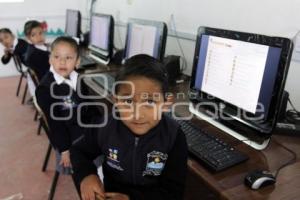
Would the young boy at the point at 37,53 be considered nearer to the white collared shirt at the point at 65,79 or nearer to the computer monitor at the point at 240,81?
the white collared shirt at the point at 65,79

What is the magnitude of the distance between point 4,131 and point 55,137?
1634 mm

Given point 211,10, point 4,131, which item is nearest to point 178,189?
point 211,10

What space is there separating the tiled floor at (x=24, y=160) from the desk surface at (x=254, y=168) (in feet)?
4.09

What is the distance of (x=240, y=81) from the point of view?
1114 millimetres

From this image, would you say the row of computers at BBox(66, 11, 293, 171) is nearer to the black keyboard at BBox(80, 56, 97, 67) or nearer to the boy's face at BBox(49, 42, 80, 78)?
the boy's face at BBox(49, 42, 80, 78)

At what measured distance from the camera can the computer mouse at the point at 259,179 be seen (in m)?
0.82

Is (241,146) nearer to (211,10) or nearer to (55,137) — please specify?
(55,137)

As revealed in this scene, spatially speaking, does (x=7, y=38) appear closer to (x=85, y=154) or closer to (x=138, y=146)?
(x=85, y=154)

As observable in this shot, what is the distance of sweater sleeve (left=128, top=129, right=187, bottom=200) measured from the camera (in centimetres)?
93

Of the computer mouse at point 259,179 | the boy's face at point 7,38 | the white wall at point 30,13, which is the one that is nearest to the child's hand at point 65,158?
the computer mouse at point 259,179

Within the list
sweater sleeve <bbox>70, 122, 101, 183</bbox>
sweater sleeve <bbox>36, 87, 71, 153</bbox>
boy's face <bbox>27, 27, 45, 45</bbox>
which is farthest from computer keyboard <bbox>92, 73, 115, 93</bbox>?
boy's face <bbox>27, 27, 45, 45</bbox>

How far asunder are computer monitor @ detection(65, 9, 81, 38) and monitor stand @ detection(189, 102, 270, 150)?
2.14 m

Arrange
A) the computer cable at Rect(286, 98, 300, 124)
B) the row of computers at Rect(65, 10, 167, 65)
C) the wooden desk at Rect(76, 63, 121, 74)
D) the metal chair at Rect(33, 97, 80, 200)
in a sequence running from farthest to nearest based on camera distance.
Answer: the wooden desk at Rect(76, 63, 121, 74) → the row of computers at Rect(65, 10, 167, 65) → the metal chair at Rect(33, 97, 80, 200) → the computer cable at Rect(286, 98, 300, 124)

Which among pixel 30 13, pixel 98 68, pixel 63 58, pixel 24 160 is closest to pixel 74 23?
pixel 98 68
